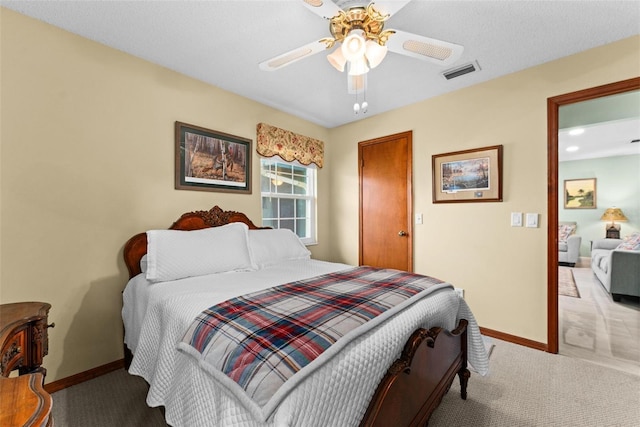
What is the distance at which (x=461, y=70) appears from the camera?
254 centimetres

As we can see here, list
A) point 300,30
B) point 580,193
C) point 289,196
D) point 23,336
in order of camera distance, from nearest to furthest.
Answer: point 23,336
point 300,30
point 289,196
point 580,193

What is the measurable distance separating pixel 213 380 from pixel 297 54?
1.74 meters

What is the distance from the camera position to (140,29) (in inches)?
77.8

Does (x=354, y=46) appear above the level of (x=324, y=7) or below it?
below

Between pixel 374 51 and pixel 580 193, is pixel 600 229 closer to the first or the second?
pixel 580 193

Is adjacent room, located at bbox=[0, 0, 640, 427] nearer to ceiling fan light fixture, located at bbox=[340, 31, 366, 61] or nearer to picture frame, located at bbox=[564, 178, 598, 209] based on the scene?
ceiling fan light fixture, located at bbox=[340, 31, 366, 61]

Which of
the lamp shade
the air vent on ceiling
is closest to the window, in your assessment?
the air vent on ceiling

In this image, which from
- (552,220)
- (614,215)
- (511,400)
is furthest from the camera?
(614,215)

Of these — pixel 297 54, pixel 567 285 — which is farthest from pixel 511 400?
pixel 567 285

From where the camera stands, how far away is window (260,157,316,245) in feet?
11.2

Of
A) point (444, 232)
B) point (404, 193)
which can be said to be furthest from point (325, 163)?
point (444, 232)

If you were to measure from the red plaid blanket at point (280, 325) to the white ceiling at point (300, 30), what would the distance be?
5.11ft

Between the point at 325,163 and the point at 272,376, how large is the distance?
3.48 metres

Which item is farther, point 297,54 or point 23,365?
point 297,54
